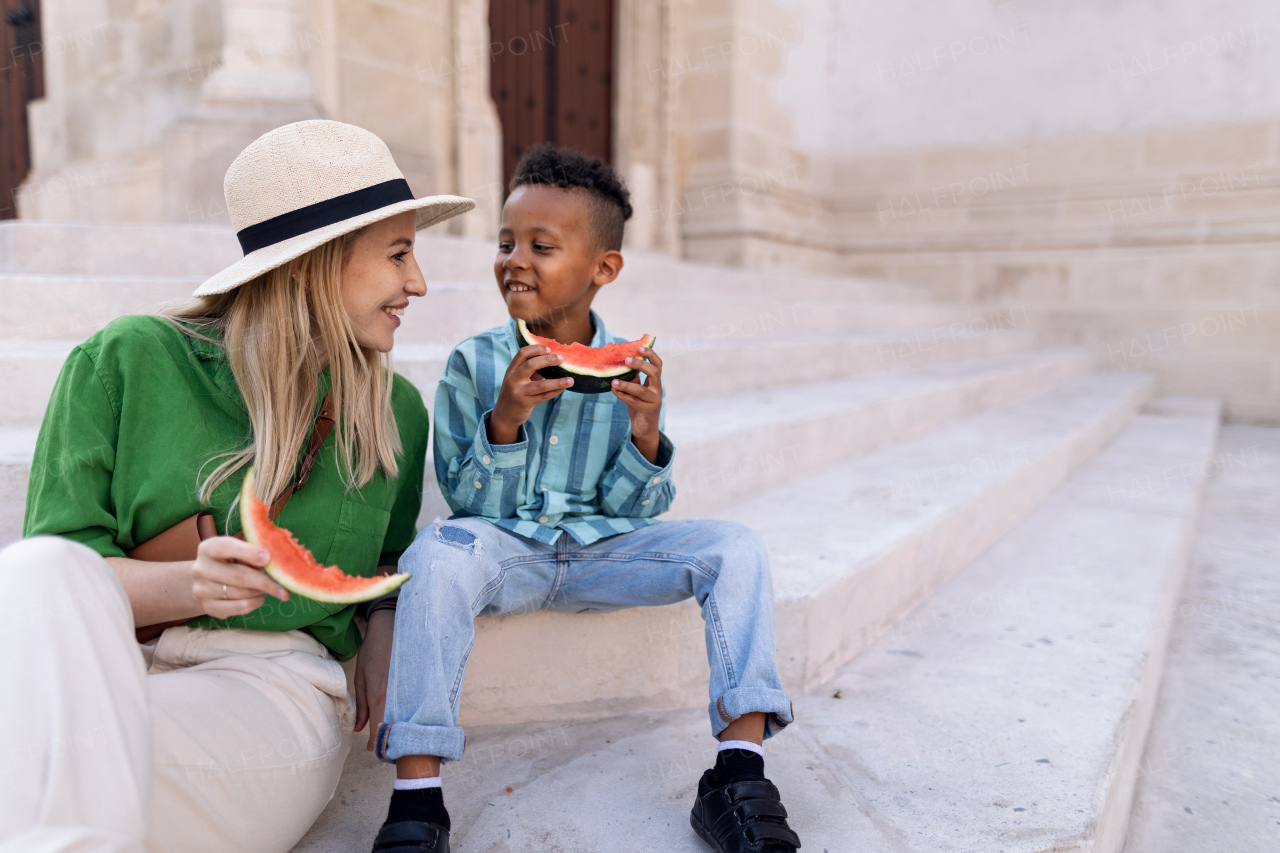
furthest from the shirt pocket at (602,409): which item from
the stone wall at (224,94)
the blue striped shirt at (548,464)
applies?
the stone wall at (224,94)

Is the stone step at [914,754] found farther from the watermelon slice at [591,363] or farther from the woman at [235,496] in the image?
the watermelon slice at [591,363]

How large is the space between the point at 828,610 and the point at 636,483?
28.7 inches

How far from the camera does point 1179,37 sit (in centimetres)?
820

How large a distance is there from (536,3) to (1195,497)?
19.0ft

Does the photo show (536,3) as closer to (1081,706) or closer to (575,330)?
(575,330)

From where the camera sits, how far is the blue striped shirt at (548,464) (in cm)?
204

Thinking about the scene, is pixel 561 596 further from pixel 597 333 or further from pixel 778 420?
pixel 778 420

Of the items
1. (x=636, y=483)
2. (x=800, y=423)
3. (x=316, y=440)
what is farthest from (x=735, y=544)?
(x=800, y=423)

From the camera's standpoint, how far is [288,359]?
1673 mm

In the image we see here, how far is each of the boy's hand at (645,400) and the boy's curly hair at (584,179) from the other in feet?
1.68

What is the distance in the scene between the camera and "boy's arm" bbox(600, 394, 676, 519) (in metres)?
2.07

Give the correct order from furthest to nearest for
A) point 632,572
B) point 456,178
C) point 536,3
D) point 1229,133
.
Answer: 1. point 1229,133
2. point 536,3
3. point 456,178
4. point 632,572

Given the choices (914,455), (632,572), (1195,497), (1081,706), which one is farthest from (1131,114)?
(632,572)

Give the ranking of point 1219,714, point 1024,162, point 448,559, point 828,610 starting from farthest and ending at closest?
point 1024,162
point 1219,714
point 828,610
point 448,559
